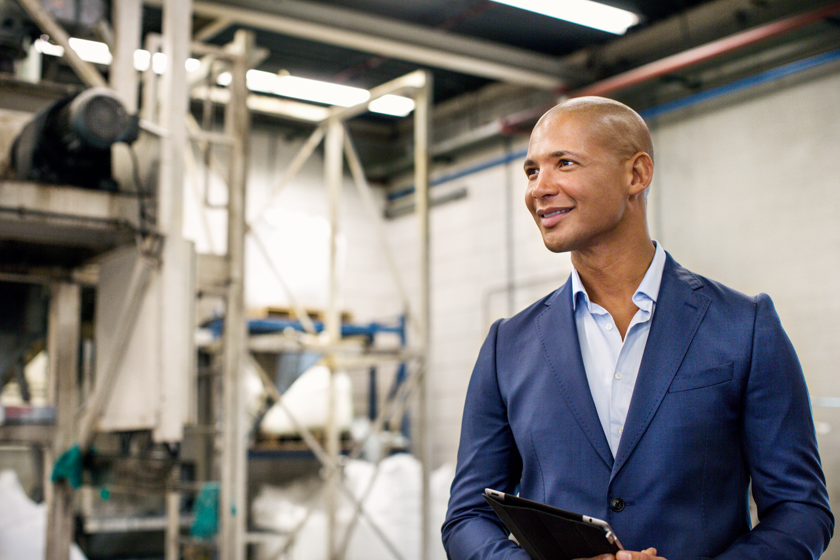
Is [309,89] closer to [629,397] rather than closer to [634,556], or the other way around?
[629,397]

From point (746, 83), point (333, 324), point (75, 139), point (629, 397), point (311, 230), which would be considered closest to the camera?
point (629, 397)

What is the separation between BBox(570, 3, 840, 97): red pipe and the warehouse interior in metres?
0.03

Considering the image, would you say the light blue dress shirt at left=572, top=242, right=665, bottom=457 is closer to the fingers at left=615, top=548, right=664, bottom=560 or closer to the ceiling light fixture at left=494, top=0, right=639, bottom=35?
the fingers at left=615, top=548, right=664, bottom=560

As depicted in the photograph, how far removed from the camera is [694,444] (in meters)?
1.57

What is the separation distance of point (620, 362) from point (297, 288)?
30.3 feet

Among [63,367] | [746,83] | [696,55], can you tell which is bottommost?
[63,367]

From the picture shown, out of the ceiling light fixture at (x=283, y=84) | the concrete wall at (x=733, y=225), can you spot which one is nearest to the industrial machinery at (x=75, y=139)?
the concrete wall at (x=733, y=225)

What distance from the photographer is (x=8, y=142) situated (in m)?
4.43

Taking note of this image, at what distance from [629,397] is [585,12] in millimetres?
7905

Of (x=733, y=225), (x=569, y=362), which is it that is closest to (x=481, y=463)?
(x=569, y=362)

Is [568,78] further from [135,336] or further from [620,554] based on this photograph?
[620,554]

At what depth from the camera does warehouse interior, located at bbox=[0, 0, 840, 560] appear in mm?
4754

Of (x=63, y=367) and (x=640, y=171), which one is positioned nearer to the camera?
(x=640, y=171)

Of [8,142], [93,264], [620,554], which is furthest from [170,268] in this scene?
[620,554]
